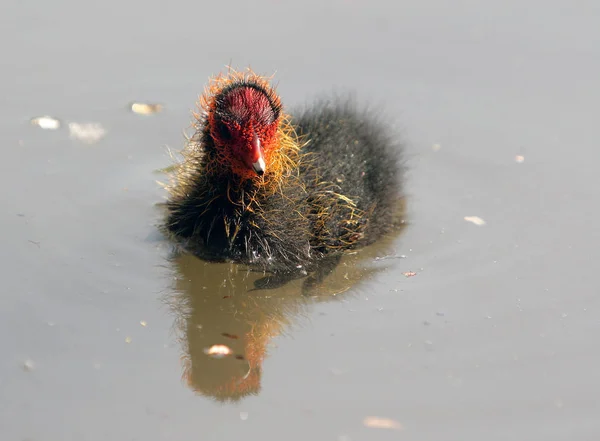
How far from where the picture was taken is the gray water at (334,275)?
4.16 m

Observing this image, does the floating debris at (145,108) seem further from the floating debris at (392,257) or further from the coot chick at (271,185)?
the floating debris at (392,257)

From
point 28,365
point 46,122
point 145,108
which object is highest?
point 145,108

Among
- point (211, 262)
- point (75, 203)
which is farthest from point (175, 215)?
point (75, 203)

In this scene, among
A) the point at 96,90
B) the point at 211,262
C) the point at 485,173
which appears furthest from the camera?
the point at 96,90

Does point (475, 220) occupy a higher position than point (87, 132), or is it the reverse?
point (475, 220)

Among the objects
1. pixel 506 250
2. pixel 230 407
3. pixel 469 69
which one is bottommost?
pixel 230 407

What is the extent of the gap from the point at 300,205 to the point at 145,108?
2217 mm

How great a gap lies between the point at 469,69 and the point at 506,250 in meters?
2.52

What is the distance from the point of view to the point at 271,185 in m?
5.23

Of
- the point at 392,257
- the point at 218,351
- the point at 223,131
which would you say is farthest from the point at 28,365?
the point at 392,257

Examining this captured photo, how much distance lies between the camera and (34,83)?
23.4 ft

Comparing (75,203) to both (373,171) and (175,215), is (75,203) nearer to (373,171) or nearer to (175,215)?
(175,215)

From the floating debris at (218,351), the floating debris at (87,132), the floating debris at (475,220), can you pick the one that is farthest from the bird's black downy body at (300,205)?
the floating debris at (87,132)

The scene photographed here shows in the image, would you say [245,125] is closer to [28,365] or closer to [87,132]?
[28,365]
